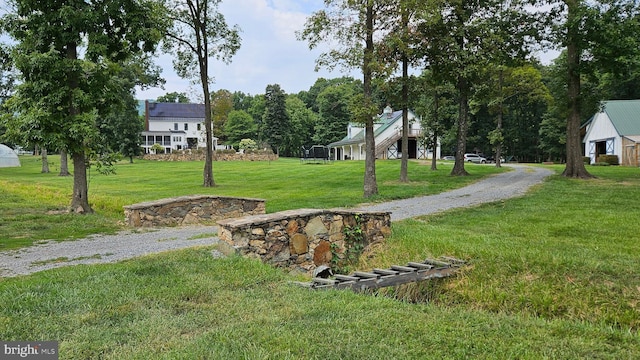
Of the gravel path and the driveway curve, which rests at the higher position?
the driveway curve

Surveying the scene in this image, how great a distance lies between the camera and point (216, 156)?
48281 millimetres

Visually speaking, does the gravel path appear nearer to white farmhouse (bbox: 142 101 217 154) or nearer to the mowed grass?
the mowed grass

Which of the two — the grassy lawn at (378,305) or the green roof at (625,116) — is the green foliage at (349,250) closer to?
the grassy lawn at (378,305)

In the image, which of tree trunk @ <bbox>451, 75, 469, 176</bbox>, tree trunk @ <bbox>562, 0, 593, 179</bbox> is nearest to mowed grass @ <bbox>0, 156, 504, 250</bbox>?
tree trunk @ <bbox>451, 75, 469, 176</bbox>

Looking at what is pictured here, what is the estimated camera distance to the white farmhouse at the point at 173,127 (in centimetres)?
6347

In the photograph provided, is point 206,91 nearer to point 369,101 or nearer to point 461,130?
point 369,101

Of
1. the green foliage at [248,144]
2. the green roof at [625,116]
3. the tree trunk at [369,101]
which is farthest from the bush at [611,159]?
the green foliage at [248,144]

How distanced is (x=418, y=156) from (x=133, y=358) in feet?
152

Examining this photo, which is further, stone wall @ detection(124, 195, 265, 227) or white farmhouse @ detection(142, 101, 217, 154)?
white farmhouse @ detection(142, 101, 217, 154)

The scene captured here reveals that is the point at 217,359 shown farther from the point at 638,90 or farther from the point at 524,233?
the point at 638,90

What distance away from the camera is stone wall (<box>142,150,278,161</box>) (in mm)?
47094

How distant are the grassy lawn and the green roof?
3039 cm

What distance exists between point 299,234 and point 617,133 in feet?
118

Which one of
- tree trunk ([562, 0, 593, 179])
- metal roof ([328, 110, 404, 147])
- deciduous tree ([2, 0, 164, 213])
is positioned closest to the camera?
deciduous tree ([2, 0, 164, 213])
